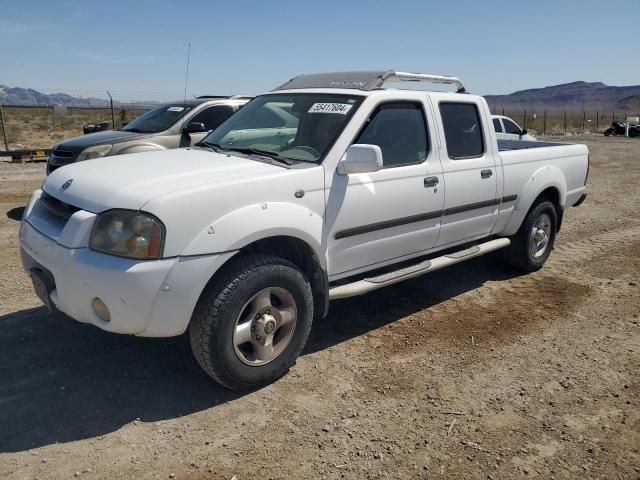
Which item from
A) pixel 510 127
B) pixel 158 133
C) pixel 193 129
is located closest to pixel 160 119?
pixel 158 133

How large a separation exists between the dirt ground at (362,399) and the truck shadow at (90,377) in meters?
0.01

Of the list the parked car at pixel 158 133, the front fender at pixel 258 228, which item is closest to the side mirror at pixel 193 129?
the parked car at pixel 158 133

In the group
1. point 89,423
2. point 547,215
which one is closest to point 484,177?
point 547,215

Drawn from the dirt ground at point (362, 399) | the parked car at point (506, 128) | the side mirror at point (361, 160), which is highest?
the parked car at point (506, 128)

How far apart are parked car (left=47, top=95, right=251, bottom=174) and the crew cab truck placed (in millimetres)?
3839

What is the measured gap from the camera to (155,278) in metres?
2.96

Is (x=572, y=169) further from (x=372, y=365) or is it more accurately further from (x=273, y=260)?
(x=273, y=260)

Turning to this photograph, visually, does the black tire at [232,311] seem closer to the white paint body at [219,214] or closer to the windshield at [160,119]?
the white paint body at [219,214]

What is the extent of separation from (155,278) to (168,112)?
6.83 meters

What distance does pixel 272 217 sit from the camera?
339 cm

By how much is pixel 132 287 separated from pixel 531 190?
14.1ft

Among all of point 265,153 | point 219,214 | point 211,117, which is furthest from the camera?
point 211,117

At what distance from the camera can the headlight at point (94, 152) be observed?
25.8ft

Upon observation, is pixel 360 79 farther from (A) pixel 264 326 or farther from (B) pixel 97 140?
(B) pixel 97 140
